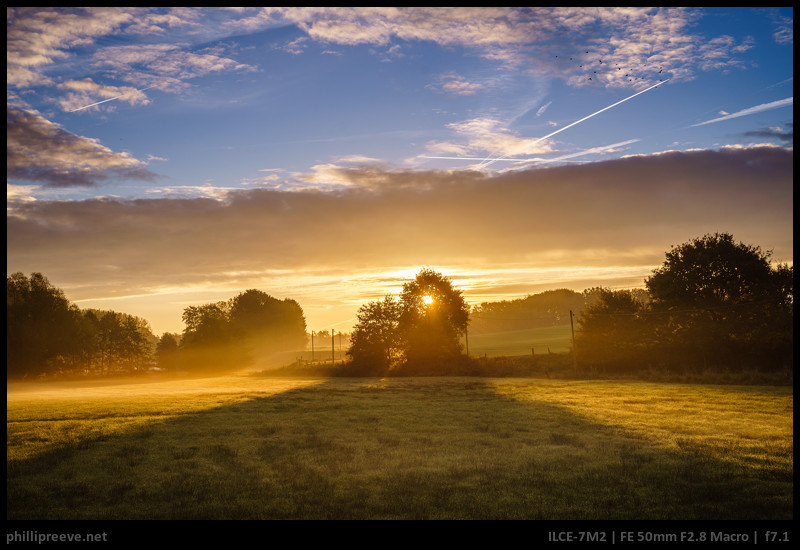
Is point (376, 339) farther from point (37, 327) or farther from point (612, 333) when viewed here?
point (37, 327)

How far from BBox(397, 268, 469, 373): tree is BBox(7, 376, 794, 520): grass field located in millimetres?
42568

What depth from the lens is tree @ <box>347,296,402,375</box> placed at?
67.4 meters

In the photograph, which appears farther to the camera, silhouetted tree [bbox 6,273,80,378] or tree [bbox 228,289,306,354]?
tree [bbox 228,289,306,354]

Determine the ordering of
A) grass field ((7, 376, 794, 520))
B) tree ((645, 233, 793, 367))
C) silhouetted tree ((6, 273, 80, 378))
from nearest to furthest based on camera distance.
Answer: grass field ((7, 376, 794, 520)) < tree ((645, 233, 793, 367)) < silhouetted tree ((6, 273, 80, 378))

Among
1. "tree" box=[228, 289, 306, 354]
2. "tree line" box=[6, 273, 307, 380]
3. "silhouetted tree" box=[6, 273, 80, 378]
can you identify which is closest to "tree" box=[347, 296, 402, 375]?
"tree line" box=[6, 273, 307, 380]

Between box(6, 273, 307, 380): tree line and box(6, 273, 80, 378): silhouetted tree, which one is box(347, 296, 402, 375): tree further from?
box(6, 273, 80, 378): silhouetted tree

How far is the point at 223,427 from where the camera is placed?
19875mm

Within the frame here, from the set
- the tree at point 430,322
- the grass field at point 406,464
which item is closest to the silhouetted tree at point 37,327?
the tree at point 430,322

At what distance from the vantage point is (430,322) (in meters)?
69.5

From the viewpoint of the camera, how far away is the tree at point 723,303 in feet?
161

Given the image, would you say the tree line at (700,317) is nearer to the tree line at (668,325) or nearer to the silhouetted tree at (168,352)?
the tree line at (668,325)

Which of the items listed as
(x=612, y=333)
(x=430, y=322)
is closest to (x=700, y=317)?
(x=612, y=333)

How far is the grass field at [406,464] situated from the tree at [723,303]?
29087 mm

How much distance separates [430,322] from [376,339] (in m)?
7.65
